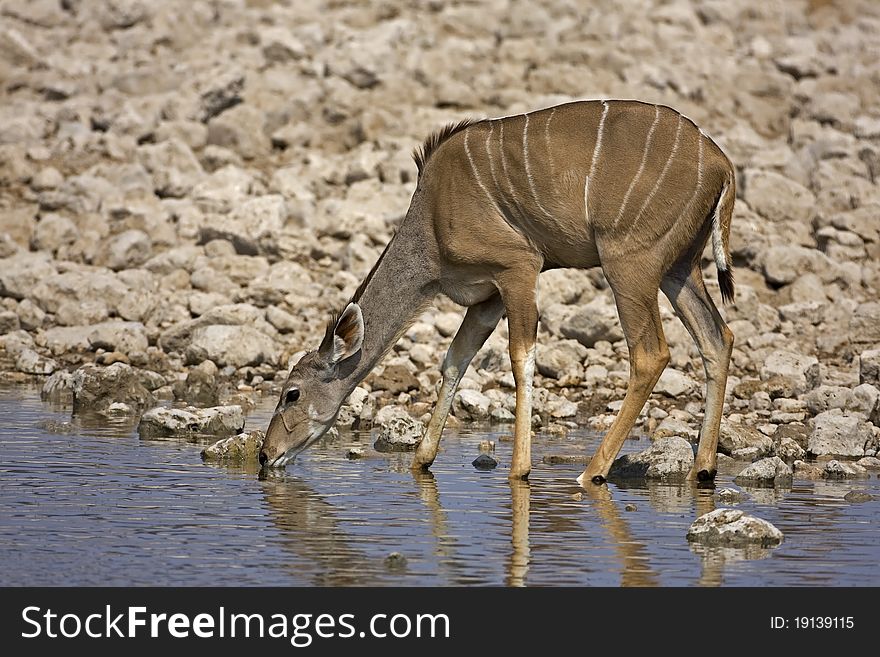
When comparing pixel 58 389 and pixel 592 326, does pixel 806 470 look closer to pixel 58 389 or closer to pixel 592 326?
pixel 592 326

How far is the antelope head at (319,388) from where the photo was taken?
12750mm

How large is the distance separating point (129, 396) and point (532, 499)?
6170mm

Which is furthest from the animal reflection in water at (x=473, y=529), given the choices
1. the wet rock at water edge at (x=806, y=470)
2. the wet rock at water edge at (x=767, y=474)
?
the wet rock at water edge at (x=806, y=470)

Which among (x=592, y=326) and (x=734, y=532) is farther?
(x=592, y=326)

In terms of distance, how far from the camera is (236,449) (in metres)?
12.8

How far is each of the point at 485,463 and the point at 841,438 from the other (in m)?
3.06

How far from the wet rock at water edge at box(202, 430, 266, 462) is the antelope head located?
0.95 feet

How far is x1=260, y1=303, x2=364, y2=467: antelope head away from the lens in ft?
41.8

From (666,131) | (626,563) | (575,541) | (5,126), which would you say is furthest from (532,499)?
(5,126)
